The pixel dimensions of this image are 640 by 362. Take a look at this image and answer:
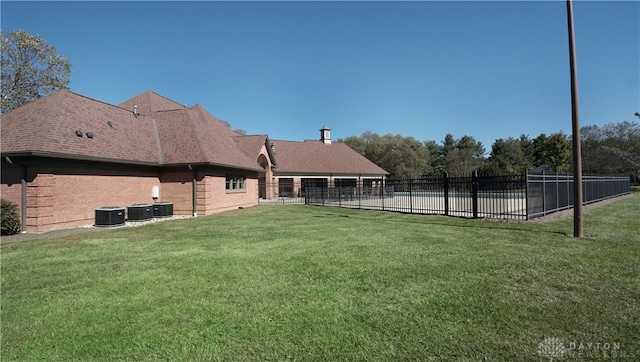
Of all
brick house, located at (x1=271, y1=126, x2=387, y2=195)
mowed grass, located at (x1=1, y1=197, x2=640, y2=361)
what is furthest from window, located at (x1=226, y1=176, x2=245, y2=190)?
mowed grass, located at (x1=1, y1=197, x2=640, y2=361)

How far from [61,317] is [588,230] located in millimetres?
12873

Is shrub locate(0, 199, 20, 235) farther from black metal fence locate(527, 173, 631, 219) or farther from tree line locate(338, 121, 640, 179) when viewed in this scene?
tree line locate(338, 121, 640, 179)

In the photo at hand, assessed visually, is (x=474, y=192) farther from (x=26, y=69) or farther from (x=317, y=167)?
(x=26, y=69)

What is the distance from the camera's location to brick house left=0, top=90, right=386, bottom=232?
1254 cm

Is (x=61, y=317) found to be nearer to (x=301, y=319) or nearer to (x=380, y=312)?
(x=301, y=319)

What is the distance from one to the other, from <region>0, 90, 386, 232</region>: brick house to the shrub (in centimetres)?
31

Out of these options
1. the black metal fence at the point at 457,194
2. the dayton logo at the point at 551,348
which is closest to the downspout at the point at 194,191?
the black metal fence at the point at 457,194

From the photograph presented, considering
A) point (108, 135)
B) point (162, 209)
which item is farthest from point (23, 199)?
point (162, 209)

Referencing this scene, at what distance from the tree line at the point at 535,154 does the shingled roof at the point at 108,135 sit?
33.2 m

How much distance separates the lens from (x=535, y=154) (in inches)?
2872

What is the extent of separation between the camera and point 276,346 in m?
3.33

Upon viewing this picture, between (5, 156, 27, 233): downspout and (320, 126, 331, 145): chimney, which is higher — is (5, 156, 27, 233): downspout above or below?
below

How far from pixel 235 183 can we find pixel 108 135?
7.96 m

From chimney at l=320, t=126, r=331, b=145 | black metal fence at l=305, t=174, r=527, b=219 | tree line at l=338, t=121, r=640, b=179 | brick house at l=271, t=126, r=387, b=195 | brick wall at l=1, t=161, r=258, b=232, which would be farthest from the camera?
tree line at l=338, t=121, r=640, b=179
